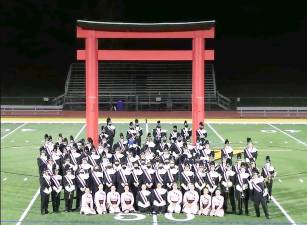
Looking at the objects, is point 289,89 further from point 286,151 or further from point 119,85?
point 286,151

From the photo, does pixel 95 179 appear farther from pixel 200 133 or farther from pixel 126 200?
pixel 200 133

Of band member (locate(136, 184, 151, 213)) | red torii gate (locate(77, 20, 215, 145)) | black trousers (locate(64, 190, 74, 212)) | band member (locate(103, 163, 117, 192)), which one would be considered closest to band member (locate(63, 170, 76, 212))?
black trousers (locate(64, 190, 74, 212))

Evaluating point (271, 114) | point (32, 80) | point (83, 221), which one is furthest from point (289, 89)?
point (83, 221)

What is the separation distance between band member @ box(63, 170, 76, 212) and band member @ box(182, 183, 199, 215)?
2520mm

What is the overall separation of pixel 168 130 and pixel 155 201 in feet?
41.2

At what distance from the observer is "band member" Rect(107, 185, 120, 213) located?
13.4m

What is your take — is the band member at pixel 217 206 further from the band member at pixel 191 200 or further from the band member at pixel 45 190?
the band member at pixel 45 190

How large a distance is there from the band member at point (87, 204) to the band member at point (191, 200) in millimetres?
2054

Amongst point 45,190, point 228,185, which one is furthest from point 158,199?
point 45,190

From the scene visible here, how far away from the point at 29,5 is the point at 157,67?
10832 mm

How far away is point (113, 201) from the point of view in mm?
13438

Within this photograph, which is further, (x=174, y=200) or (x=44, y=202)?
(x=174, y=200)

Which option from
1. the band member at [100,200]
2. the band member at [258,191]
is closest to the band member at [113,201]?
the band member at [100,200]

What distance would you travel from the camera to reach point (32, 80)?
40.4m
